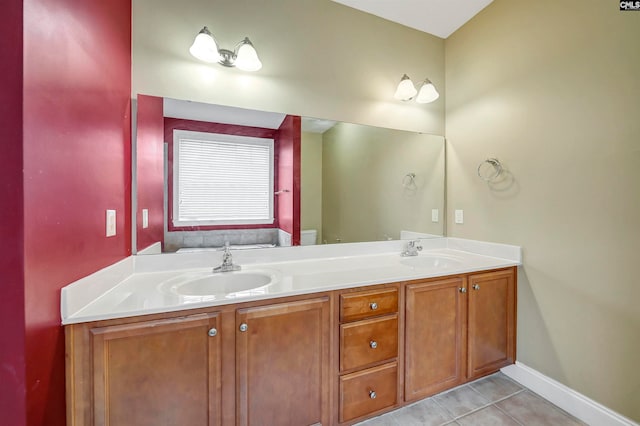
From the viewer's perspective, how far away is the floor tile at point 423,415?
1.44 meters

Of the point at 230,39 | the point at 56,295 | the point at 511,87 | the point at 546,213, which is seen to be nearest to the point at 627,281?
the point at 546,213

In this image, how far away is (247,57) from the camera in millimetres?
1527

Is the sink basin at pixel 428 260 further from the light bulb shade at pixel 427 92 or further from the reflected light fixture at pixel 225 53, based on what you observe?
the reflected light fixture at pixel 225 53

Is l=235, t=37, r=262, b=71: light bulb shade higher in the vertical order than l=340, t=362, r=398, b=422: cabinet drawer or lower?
higher

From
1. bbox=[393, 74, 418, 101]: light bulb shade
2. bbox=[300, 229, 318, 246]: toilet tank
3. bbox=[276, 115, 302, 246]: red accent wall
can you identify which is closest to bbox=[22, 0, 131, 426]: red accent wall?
bbox=[276, 115, 302, 246]: red accent wall

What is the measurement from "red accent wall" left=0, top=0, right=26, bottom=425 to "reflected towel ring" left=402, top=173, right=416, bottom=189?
2.11 metres

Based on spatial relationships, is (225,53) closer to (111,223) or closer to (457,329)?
(111,223)

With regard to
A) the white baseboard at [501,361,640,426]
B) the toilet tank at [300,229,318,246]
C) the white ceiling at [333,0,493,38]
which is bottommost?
the white baseboard at [501,361,640,426]

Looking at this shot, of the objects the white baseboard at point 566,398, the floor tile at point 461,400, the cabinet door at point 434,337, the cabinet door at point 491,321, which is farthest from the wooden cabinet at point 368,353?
the white baseboard at point 566,398

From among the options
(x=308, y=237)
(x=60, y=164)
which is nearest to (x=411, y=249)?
(x=308, y=237)

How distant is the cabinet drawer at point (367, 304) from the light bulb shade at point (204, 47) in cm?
151

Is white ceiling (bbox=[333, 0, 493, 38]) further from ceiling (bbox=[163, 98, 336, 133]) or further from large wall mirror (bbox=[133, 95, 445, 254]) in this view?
ceiling (bbox=[163, 98, 336, 133])

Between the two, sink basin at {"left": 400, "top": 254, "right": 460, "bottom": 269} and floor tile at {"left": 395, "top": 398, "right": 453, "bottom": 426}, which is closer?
floor tile at {"left": 395, "top": 398, "right": 453, "bottom": 426}

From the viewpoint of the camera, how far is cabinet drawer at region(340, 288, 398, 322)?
128 centimetres
